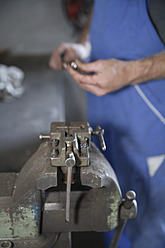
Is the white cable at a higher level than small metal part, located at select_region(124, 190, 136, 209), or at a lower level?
higher

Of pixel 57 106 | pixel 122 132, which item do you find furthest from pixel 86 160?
pixel 57 106

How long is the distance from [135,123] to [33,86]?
2.87ft

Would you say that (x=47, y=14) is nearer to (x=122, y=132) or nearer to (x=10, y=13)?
(x=10, y=13)

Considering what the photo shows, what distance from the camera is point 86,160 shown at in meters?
0.67

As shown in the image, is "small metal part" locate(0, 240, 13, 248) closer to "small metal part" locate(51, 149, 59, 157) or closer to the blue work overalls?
"small metal part" locate(51, 149, 59, 157)

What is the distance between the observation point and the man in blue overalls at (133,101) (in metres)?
1.10

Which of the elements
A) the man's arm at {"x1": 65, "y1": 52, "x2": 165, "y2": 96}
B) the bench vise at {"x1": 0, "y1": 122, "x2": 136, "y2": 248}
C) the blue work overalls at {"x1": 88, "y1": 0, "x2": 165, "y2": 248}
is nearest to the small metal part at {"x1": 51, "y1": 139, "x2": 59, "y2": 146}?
the bench vise at {"x1": 0, "y1": 122, "x2": 136, "y2": 248}

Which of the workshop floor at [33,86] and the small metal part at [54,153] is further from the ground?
the workshop floor at [33,86]

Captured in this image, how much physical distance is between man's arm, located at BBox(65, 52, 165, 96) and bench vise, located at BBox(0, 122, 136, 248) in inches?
15.8

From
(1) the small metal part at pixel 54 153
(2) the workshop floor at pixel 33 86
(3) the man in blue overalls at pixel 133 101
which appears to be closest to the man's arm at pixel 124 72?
(3) the man in blue overalls at pixel 133 101

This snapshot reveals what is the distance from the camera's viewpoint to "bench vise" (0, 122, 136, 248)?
Result: 0.67 m

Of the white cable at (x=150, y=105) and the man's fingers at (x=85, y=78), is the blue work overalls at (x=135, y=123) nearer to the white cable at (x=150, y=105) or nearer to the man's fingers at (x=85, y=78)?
the white cable at (x=150, y=105)

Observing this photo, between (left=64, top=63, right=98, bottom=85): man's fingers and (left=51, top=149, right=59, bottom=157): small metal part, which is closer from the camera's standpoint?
(left=51, top=149, right=59, bottom=157): small metal part

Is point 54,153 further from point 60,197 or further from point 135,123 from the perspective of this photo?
point 135,123
